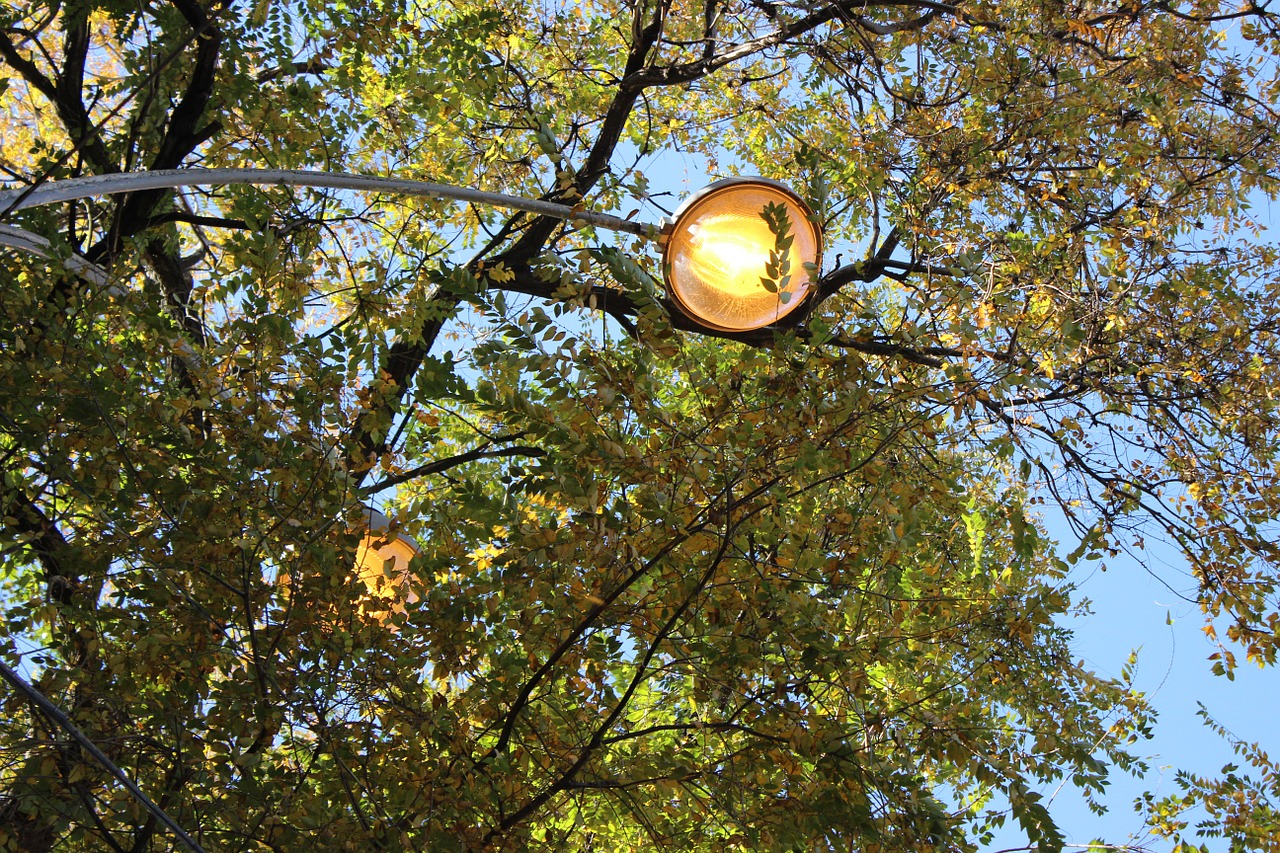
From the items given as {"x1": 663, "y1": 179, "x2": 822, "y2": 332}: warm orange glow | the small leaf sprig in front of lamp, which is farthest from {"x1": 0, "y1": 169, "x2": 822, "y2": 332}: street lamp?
the small leaf sprig in front of lamp

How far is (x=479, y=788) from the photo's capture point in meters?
3.54

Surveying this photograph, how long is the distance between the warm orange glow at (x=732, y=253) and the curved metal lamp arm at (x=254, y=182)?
5.7 inches

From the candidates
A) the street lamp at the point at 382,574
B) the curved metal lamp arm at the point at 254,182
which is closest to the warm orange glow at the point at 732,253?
the curved metal lamp arm at the point at 254,182

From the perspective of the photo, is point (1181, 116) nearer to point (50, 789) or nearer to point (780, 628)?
point (780, 628)

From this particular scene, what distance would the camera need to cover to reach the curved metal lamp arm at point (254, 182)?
3.22m

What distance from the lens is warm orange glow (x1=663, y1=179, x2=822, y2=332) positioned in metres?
3.62

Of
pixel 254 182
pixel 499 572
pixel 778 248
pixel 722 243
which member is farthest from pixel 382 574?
pixel 778 248

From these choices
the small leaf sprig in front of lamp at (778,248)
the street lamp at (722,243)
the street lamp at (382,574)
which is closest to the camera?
the small leaf sprig in front of lamp at (778,248)

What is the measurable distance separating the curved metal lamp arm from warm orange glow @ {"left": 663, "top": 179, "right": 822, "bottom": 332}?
0.15 meters

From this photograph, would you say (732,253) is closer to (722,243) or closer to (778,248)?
(722,243)

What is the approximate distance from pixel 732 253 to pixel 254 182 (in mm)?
1708

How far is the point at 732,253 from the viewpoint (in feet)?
Answer: 12.1

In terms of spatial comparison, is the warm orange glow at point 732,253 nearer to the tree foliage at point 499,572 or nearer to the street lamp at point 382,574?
the tree foliage at point 499,572

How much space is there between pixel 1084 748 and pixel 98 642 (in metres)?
3.53
